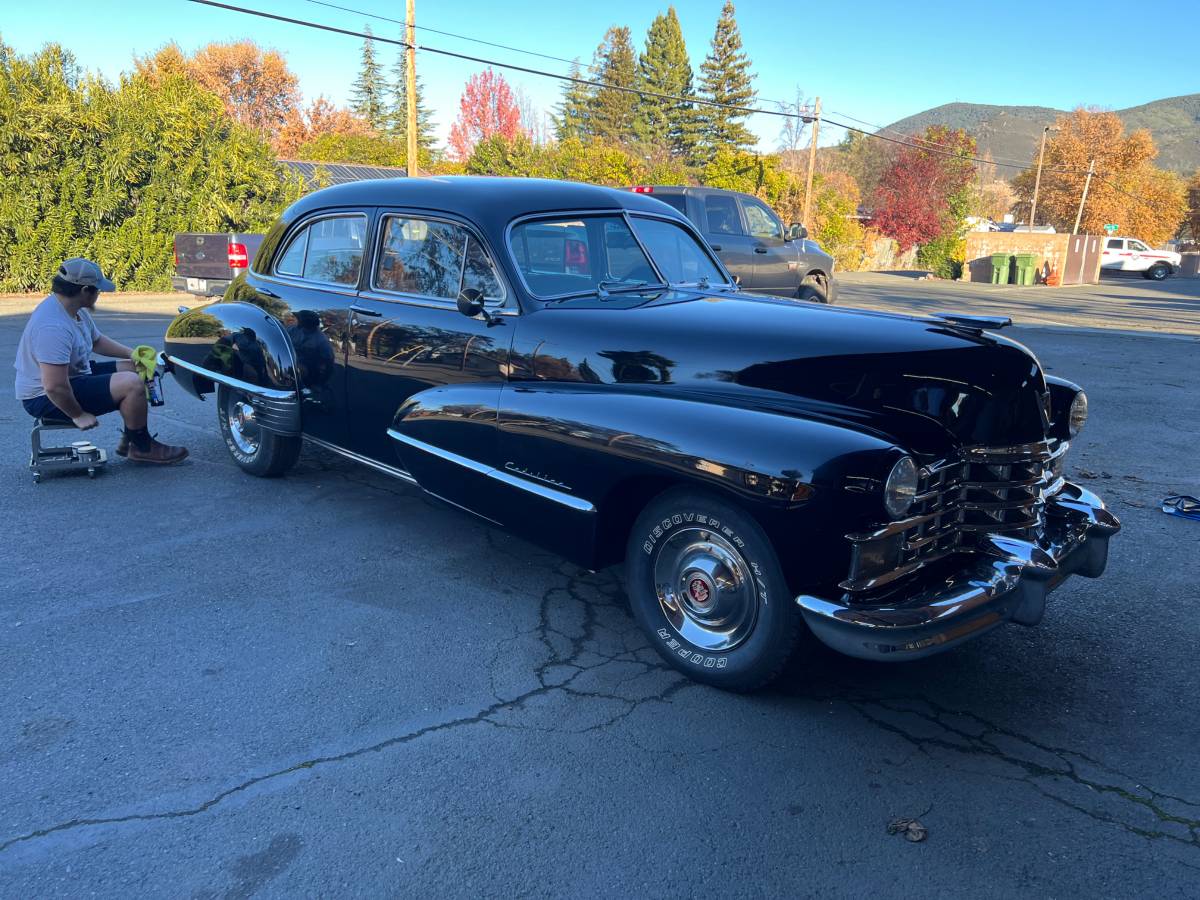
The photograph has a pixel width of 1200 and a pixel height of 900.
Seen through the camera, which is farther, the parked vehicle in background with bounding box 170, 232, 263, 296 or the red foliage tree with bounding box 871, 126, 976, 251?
the red foliage tree with bounding box 871, 126, 976, 251

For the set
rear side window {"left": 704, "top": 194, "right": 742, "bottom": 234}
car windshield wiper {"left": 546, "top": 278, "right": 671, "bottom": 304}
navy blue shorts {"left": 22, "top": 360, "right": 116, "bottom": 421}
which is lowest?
navy blue shorts {"left": 22, "top": 360, "right": 116, "bottom": 421}

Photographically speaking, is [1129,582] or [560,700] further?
[1129,582]

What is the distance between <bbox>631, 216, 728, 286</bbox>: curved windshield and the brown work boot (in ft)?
12.0

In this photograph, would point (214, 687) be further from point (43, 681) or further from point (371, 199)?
point (371, 199)

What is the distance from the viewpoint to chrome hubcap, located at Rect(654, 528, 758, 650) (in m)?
3.25

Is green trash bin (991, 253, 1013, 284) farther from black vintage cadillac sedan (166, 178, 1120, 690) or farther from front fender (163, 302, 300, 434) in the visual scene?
front fender (163, 302, 300, 434)

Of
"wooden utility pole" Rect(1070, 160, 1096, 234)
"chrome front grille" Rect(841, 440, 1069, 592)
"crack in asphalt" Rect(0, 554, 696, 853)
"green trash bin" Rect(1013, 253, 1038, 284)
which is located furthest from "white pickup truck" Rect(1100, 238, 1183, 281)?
"crack in asphalt" Rect(0, 554, 696, 853)

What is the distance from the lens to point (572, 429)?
3.62 metres

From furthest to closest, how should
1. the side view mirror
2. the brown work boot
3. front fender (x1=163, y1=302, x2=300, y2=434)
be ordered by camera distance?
1. the brown work boot
2. front fender (x1=163, y1=302, x2=300, y2=434)
3. the side view mirror

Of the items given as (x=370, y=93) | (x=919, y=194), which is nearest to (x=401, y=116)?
(x=370, y=93)

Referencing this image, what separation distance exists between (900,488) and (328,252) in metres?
3.65

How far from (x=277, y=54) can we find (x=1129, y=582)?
64525 mm

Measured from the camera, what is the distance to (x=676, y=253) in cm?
480

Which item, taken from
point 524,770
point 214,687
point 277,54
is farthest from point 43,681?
point 277,54
